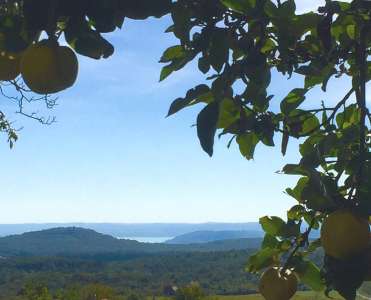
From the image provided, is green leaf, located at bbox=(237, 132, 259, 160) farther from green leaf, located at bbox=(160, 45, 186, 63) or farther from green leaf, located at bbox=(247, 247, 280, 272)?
green leaf, located at bbox=(160, 45, 186, 63)

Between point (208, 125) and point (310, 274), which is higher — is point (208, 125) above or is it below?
above

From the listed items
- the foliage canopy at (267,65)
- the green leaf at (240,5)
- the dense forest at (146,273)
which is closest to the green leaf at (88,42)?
the foliage canopy at (267,65)

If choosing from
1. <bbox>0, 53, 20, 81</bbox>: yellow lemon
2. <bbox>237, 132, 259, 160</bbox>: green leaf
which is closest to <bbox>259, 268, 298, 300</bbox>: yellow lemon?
<bbox>237, 132, 259, 160</bbox>: green leaf

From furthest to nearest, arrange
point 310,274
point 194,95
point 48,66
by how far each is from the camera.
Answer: point 310,274, point 194,95, point 48,66

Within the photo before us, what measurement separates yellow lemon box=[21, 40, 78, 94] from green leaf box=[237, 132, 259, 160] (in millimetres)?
1013

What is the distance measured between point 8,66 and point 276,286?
1.10 m

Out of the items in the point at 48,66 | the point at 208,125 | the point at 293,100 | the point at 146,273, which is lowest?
the point at 146,273

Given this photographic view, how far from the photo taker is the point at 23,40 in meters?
1.28

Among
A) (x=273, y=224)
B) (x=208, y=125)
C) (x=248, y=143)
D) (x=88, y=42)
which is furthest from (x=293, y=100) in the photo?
(x=88, y=42)

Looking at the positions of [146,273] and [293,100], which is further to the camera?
[146,273]

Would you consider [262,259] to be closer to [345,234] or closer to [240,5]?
[345,234]

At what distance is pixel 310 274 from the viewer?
6.82 ft

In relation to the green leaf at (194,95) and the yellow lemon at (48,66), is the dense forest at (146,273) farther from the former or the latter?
the yellow lemon at (48,66)

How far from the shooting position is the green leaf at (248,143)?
221cm
